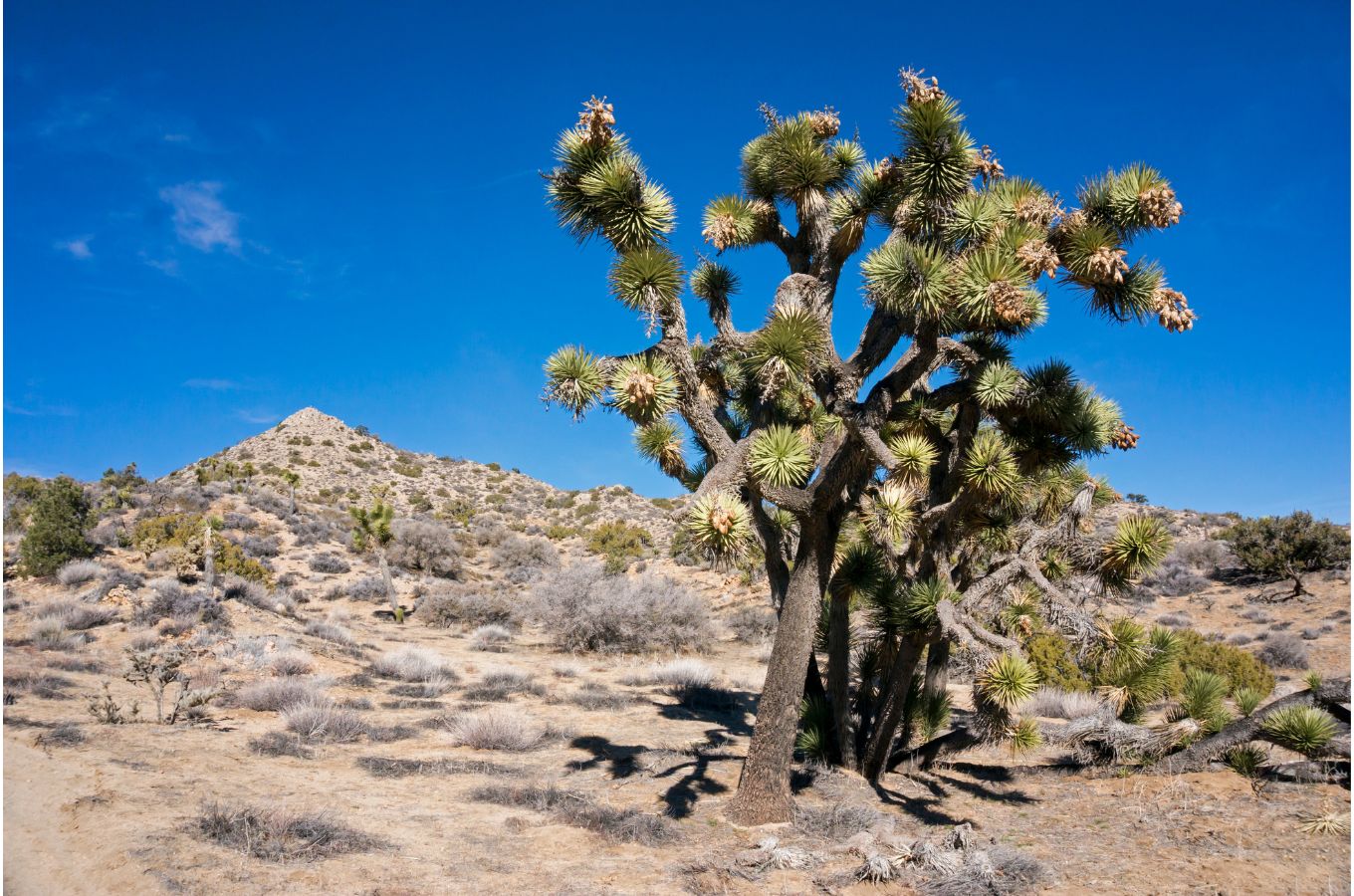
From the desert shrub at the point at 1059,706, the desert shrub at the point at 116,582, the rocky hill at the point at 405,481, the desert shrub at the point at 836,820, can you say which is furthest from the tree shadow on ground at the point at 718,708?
the rocky hill at the point at 405,481

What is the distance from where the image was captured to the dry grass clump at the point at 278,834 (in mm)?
5855

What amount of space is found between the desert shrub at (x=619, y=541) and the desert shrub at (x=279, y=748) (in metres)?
22.8

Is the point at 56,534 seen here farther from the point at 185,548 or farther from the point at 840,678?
the point at 840,678

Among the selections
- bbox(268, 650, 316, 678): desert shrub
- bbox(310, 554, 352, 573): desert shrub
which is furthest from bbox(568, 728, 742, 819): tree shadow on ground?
bbox(310, 554, 352, 573): desert shrub

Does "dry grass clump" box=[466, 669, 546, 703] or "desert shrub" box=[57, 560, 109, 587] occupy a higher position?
"desert shrub" box=[57, 560, 109, 587]

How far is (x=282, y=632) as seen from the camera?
16.7 m

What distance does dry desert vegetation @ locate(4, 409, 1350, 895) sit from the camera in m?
5.76

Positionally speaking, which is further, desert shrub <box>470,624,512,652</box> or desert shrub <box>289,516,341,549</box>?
desert shrub <box>289,516,341,549</box>

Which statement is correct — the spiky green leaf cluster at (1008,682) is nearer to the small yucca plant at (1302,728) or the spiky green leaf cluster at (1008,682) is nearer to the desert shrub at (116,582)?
the small yucca plant at (1302,728)

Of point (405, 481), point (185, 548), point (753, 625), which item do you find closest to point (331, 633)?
point (185, 548)

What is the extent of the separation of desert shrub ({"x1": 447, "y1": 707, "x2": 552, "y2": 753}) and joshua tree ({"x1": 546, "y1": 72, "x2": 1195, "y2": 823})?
4237 mm

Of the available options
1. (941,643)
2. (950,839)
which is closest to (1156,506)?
(941,643)

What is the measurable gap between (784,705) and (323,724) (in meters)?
6.61

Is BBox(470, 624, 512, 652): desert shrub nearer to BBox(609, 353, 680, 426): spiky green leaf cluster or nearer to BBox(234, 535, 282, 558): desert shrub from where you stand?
BBox(234, 535, 282, 558): desert shrub
